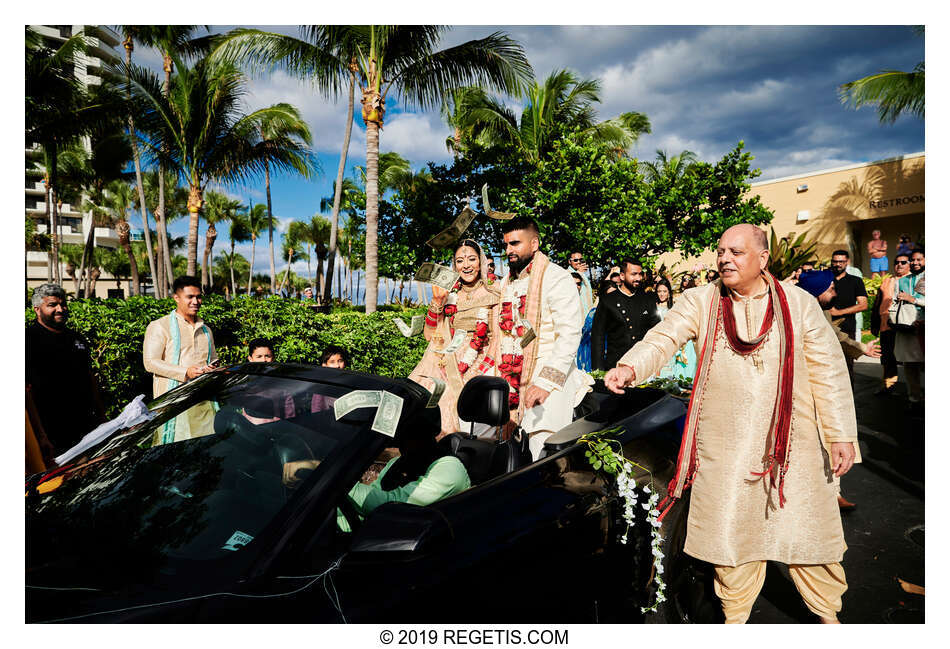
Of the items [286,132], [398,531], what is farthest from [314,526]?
[286,132]

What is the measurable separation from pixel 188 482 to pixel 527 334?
7.40 feet

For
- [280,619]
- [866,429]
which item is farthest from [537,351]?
[866,429]

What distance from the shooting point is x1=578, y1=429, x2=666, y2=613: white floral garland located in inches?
77.1

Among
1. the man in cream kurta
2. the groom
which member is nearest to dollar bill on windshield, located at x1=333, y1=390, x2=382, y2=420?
the groom

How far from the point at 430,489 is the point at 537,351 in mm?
1890

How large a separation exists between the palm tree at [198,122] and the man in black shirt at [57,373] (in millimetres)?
11317

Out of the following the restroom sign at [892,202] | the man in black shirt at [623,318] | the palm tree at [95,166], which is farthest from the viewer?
the restroom sign at [892,202]

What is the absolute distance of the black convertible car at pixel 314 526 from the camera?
1357 millimetres

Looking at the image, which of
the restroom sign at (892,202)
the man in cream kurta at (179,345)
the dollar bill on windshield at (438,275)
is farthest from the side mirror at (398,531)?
the restroom sign at (892,202)

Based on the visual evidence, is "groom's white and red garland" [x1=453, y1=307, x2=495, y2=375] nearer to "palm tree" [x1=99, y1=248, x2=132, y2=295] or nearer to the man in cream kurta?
the man in cream kurta

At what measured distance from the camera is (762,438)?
2215mm

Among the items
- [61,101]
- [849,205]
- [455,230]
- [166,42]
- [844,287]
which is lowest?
[844,287]

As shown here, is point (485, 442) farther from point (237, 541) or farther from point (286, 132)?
point (286, 132)

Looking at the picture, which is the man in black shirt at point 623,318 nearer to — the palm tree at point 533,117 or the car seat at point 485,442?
the car seat at point 485,442
